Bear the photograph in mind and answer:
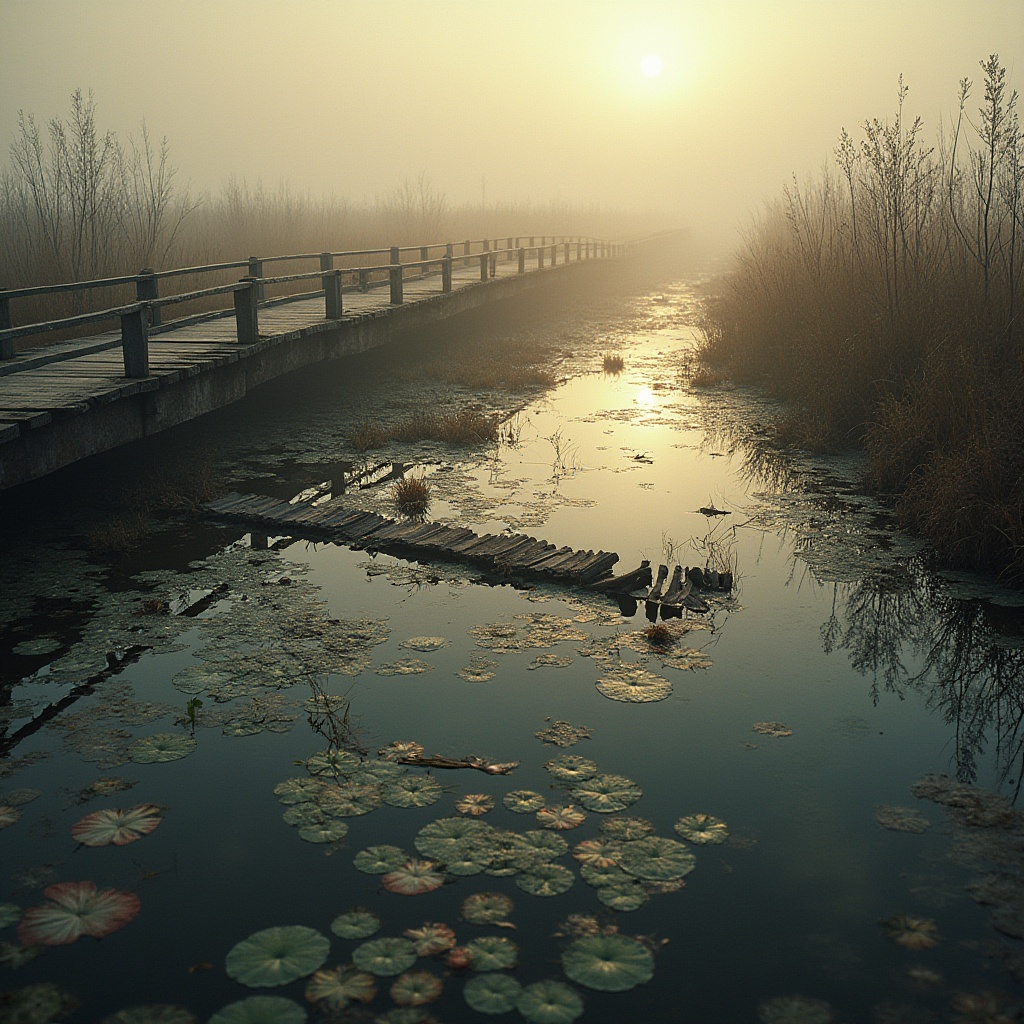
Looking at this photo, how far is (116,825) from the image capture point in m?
3.32

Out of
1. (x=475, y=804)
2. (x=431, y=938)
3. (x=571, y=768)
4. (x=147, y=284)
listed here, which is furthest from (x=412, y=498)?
(x=431, y=938)

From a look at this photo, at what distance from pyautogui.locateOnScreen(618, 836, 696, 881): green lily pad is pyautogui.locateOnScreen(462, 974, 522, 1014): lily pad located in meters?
0.62

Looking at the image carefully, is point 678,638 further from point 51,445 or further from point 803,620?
point 51,445

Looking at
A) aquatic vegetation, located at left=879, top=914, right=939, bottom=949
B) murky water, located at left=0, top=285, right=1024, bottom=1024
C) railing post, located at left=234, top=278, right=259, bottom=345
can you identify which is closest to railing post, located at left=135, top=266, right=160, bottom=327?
railing post, located at left=234, top=278, right=259, bottom=345

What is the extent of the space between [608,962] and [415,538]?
3795 mm

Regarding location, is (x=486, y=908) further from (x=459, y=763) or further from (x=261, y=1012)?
A: (x=459, y=763)

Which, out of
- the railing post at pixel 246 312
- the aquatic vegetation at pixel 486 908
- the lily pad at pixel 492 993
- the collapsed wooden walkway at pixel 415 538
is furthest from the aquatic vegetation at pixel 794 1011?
the railing post at pixel 246 312

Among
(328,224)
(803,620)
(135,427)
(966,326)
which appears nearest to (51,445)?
(135,427)

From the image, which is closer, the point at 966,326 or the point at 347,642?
the point at 347,642

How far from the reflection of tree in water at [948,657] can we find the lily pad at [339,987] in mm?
2341

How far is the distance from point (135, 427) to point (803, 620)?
4663mm

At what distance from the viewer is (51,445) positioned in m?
5.89

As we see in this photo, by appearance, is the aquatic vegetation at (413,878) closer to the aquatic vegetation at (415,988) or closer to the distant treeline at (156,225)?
the aquatic vegetation at (415,988)

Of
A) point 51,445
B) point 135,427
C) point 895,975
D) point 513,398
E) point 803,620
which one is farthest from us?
point 513,398
